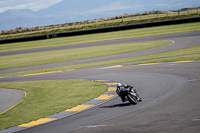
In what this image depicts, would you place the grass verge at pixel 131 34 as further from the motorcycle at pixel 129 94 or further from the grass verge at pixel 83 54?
the motorcycle at pixel 129 94

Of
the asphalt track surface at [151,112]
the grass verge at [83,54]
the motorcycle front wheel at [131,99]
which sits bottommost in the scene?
the grass verge at [83,54]

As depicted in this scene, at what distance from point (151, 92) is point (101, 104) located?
8.05 ft

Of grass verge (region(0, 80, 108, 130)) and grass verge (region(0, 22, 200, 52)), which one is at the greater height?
grass verge (region(0, 22, 200, 52))

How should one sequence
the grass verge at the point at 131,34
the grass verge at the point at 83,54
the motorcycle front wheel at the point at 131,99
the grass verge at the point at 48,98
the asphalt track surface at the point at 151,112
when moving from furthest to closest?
the grass verge at the point at 131,34 → the grass verge at the point at 83,54 → the grass verge at the point at 48,98 → the motorcycle front wheel at the point at 131,99 → the asphalt track surface at the point at 151,112

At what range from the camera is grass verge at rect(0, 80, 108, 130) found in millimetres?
13172

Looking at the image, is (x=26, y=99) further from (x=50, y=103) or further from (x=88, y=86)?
(x=88, y=86)

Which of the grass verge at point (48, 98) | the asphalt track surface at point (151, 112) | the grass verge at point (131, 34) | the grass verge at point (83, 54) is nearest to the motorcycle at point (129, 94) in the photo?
the asphalt track surface at point (151, 112)

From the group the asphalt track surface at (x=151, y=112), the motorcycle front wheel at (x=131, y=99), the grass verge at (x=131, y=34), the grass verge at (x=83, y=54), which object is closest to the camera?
the asphalt track surface at (x=151, y=112)

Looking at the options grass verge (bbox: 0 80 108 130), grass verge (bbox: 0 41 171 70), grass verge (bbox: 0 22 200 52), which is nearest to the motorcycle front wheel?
grass verge (bbox: 0 80 108 130)

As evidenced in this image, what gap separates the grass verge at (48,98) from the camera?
13.2 meters

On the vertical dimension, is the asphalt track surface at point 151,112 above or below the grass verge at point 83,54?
above

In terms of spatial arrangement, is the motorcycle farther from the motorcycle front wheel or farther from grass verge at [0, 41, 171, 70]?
grass verge at [0, 41, 171, 70]

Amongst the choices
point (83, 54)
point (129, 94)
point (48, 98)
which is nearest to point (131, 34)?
point (83, 54)

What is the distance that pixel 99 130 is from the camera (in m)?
9.79
